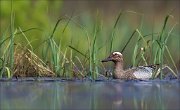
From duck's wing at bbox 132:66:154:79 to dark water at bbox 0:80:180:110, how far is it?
0.35 meters

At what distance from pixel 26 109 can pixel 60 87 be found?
206cm

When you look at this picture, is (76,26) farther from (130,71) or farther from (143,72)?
(143,72)

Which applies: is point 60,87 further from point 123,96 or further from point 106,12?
point 106,12

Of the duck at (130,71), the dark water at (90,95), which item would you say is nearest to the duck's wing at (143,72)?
the duck at (130,71)

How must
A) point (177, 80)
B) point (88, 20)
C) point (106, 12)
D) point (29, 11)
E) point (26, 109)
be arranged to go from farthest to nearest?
point (106, 12), point (29, 11), point (88, 20), point (177, 80), point (26, 109)

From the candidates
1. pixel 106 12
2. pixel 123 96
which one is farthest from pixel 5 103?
pixel 106 12

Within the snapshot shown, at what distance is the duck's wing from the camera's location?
12027 mm

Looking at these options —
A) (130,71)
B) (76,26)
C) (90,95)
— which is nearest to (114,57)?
(130,71)

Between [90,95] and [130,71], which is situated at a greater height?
[130,71]

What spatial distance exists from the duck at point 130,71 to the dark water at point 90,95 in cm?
37

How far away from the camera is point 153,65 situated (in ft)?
39.1

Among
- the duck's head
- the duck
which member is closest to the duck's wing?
the duck

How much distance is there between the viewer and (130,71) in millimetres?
12195

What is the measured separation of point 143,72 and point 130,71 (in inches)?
8.9
